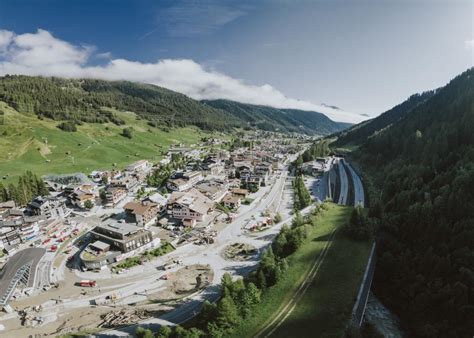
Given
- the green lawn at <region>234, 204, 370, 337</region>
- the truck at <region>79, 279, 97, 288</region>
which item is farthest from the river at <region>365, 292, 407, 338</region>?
the truck at <region>79, 279, 97, 288</region>

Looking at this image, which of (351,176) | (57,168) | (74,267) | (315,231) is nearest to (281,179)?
(351,176)

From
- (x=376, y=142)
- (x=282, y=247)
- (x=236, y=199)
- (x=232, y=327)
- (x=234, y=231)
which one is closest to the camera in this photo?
(x=232, y=327)

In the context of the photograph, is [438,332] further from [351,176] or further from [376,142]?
[376,142]

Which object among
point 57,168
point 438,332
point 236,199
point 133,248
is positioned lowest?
point 438,332

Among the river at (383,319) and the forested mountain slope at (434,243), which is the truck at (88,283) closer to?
the river at (383,319)

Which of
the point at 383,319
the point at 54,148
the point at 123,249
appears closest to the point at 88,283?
the point at 123,249

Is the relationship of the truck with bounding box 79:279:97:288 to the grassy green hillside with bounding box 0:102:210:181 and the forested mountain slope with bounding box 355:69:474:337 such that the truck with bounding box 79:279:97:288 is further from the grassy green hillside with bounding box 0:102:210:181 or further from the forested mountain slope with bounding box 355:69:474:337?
the grassy green hillside with bounding box 0:102:210:181
